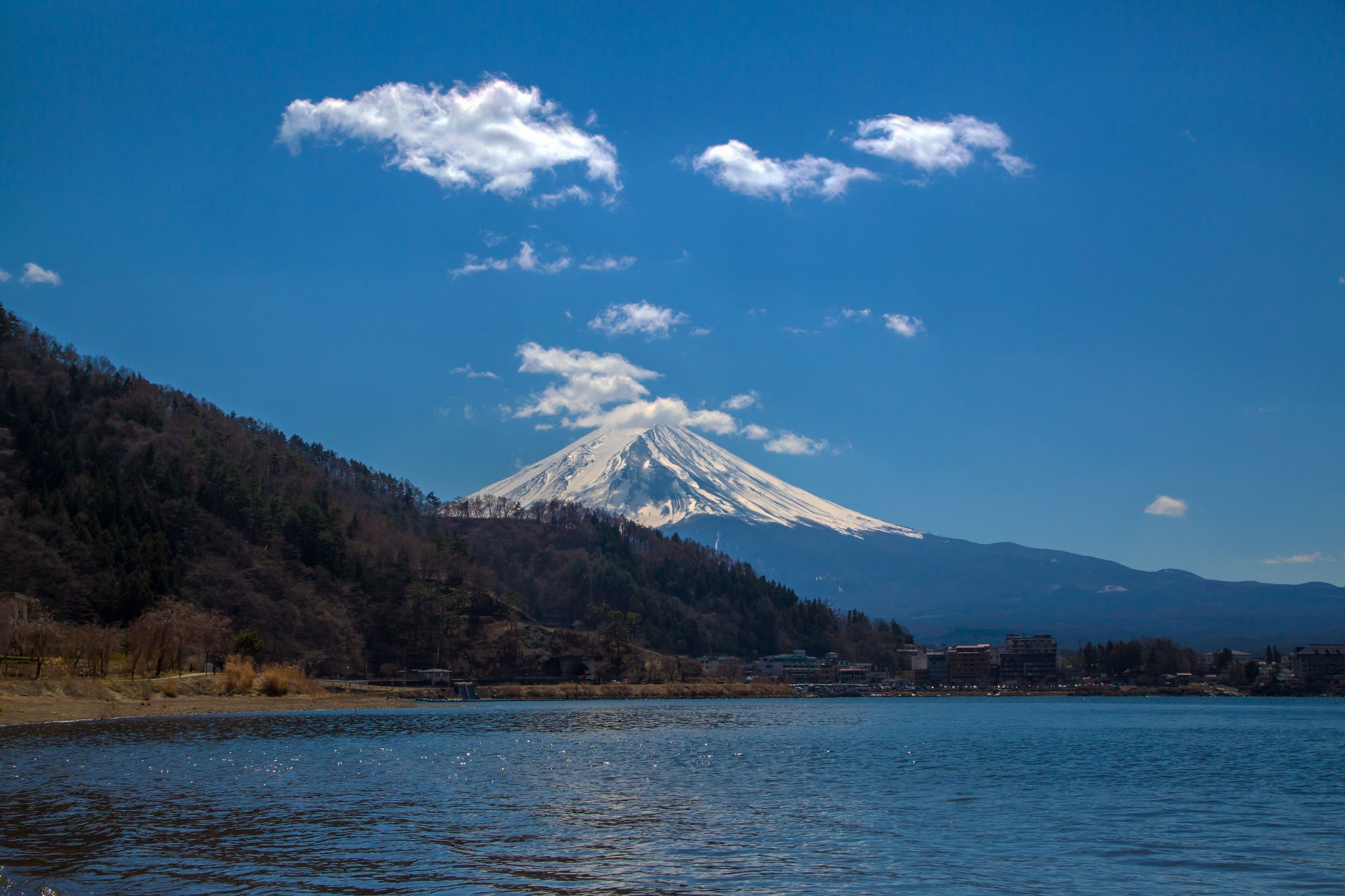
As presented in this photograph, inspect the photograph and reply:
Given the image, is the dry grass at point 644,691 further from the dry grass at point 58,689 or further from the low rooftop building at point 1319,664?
the low rooftop building at point 1319,664

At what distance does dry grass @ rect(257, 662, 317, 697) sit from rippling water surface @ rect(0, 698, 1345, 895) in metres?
32.5

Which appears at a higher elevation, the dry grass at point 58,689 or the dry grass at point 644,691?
the dry grass at point 58,689

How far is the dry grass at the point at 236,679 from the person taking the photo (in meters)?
76.4

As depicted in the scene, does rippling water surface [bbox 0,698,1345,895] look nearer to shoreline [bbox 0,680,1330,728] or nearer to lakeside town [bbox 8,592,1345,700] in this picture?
shoreline [bbox 0,680,1330,728]

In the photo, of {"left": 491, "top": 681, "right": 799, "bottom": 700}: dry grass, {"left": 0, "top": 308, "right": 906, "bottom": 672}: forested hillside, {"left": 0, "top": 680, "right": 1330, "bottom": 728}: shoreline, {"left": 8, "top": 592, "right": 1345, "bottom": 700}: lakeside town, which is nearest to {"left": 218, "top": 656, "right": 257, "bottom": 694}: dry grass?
{"left": 8, "top": 592, "right": 1345, "bottom": 700}: lakeside town

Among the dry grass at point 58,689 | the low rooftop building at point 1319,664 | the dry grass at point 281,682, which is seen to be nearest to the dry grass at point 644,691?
the dry grass at point 281,682

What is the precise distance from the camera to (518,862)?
17.7 metres

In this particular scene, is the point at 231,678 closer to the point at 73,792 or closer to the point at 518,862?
the point at 73,792

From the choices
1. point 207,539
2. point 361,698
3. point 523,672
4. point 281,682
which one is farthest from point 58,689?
point 523,672

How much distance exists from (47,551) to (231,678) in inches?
1206

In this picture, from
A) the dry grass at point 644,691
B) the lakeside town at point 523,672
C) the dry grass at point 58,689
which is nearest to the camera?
the dry grass at point 58,689

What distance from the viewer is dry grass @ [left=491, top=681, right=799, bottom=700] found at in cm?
14175

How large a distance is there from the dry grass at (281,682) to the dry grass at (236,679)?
5.69ft

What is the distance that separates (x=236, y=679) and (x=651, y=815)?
63.3 meters
